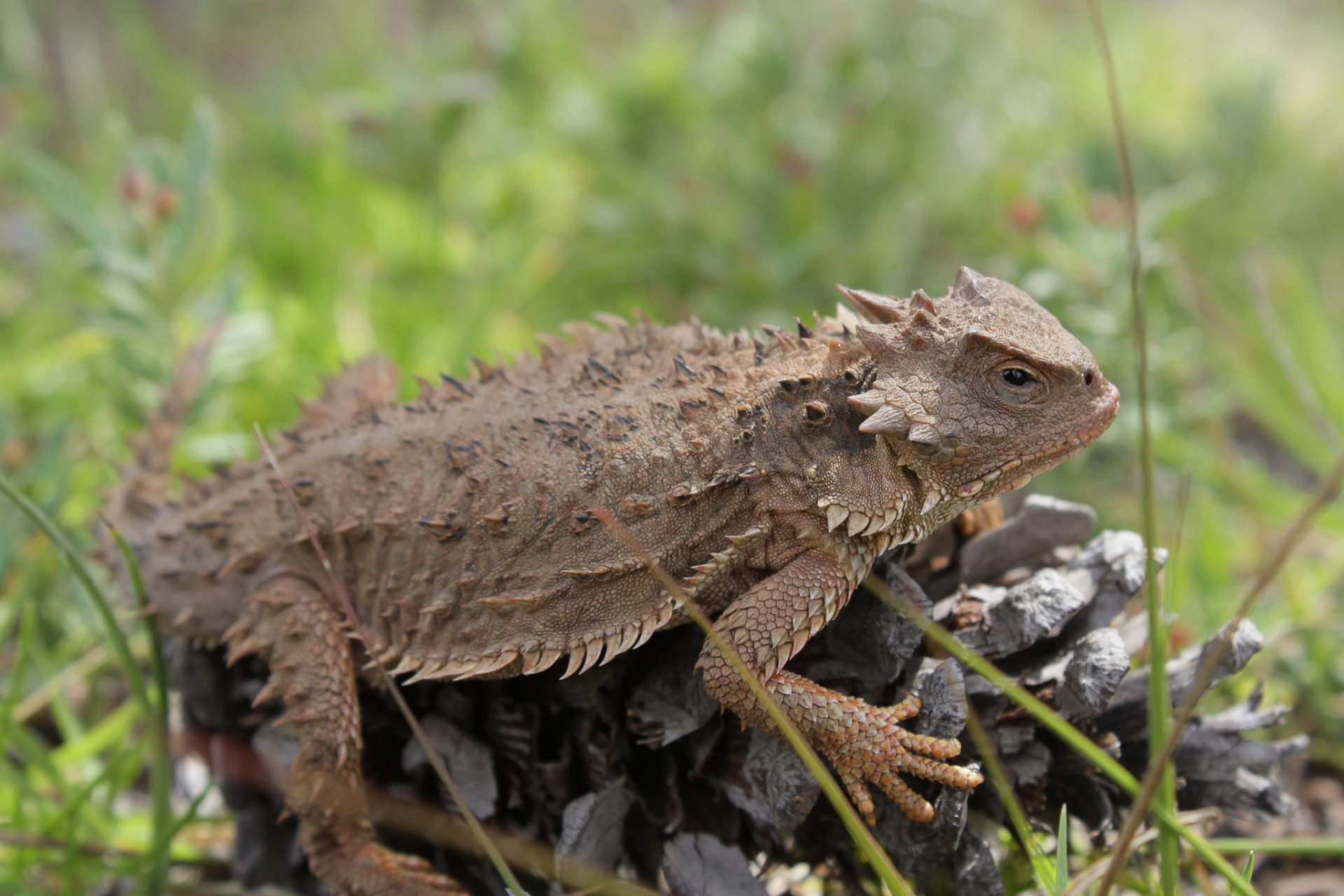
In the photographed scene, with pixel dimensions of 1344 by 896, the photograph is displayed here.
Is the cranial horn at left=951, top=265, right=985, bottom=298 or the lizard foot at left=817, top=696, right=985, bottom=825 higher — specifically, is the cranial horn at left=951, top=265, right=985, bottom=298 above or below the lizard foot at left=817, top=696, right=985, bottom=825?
above

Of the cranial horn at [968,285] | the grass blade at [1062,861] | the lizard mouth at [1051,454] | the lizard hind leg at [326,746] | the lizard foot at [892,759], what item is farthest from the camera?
the lizard hind leg at [326,746]

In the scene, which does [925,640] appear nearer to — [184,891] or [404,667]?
[404,667]

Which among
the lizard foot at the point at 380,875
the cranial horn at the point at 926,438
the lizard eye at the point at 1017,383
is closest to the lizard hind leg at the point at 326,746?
the lizard foot at the point at 380,875

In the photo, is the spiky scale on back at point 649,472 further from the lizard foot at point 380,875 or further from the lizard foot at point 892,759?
the lizard foot at point 380,875

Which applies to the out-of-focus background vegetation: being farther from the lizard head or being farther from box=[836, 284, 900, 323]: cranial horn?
box=[836, 284, 900, 323]: cranial horn

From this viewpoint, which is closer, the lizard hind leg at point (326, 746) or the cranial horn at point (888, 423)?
the cranial horn at point (888, 423)

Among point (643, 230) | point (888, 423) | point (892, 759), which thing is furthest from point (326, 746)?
point (643, 230)

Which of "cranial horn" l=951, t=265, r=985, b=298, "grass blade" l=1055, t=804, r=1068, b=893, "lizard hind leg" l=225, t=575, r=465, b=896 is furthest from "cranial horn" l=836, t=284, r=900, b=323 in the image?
"lizard hind leg" l=225, t=575, r=465, b=896

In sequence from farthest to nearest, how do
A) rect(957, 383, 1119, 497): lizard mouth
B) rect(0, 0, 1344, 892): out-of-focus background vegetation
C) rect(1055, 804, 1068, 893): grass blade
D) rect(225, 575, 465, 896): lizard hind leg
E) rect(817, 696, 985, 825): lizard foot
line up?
rect(0, 0, 1344, 892): out-of-focus background vegetation, rect(225, 575, 465, 896): lizard hind leg, rect(957, 383, 1119, 497): lizard mouth, rect(817, 696, 985, 825): lizard foot, rect(1055, 804, 1068, 893): grass blade

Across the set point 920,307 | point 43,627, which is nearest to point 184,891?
point 43,627
